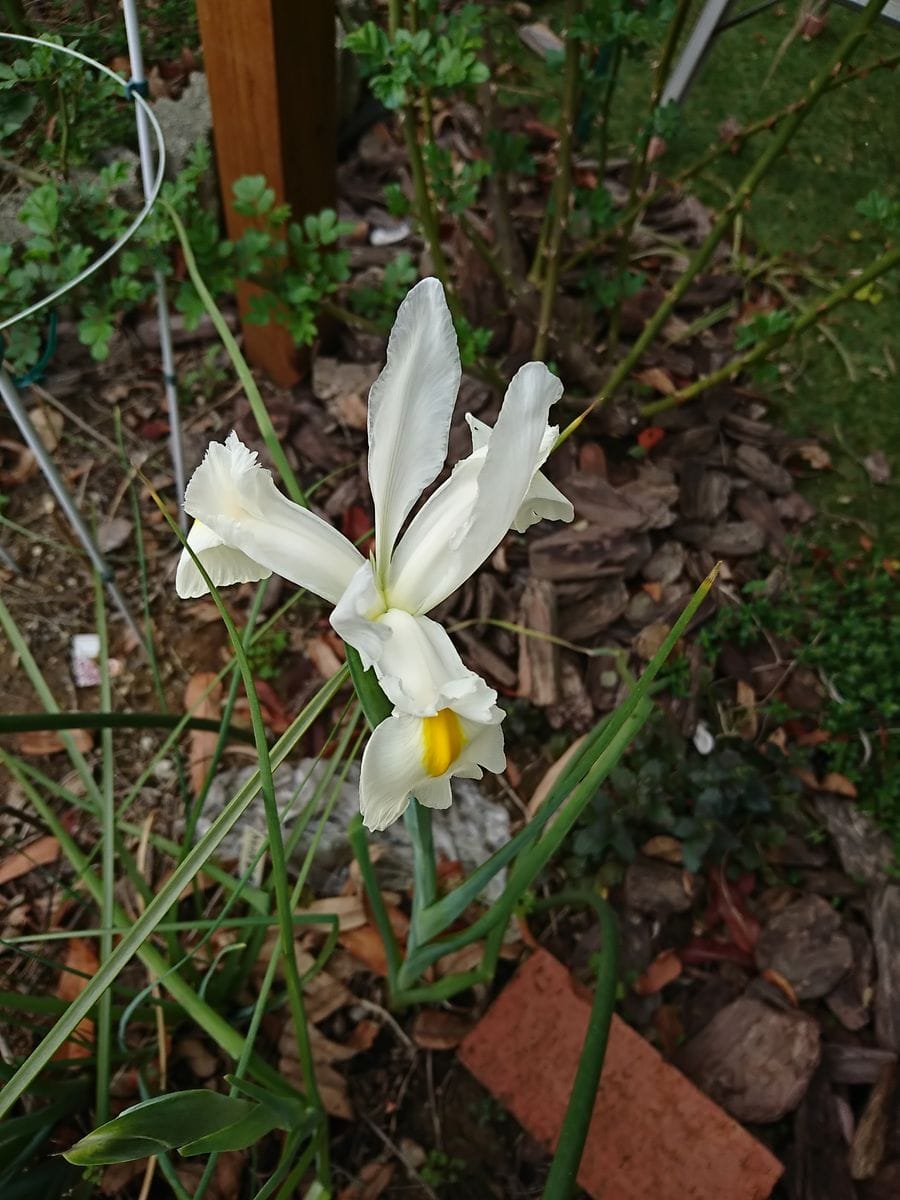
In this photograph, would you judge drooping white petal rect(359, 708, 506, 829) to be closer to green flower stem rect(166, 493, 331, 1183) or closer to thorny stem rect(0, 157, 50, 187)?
green flower stem rect(166, 493, 331, 1183)

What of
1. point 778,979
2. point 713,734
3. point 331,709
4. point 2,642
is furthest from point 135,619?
point 778,979

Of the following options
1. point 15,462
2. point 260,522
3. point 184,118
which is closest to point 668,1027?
point 260,522

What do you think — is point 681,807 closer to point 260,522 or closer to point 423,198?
point 260,522

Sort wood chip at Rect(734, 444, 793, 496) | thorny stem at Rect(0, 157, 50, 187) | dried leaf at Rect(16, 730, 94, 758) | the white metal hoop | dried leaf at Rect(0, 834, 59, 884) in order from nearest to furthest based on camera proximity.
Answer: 1. the white metal hoop
2. thorny stem at Rect(0, 157, 50, 187)
3. dried leaf at Rect(0, 834, 59, 884)
4. dried leaf at Rect(16, 730, 94, 758)
5. wood chip at Rect(734, 444, 793, 496)

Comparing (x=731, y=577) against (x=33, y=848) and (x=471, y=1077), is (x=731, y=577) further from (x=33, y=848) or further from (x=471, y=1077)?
(x=33, y=848)

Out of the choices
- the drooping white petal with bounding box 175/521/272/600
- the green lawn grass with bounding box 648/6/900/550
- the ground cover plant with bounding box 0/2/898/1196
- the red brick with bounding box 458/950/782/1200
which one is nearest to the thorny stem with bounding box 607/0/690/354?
the ground cover plant with bounding box 0/2/898/1196

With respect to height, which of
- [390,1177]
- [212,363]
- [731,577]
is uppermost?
[212,363]
